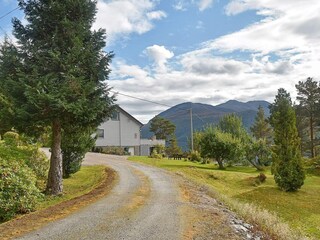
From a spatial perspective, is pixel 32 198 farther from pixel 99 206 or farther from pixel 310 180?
pixel 310 180

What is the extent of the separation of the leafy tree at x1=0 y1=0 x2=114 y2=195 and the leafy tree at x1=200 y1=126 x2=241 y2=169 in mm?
22098

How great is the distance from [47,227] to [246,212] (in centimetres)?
803

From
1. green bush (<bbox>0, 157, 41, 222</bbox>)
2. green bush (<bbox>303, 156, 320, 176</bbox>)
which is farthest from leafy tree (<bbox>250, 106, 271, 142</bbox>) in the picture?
green bush (<bbox>0, 157, 41, 222</bbox>)

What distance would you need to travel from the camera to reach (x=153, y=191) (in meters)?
18.7

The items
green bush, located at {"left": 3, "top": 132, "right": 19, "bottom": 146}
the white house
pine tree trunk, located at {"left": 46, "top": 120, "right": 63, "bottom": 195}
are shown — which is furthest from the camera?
the white house

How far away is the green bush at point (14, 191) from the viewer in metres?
13.3

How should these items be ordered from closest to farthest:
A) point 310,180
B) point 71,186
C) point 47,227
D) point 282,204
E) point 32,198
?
point 47,227 → point 32,198 → point 71,186 → point 282,204 → point 310,180

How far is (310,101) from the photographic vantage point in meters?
60.7

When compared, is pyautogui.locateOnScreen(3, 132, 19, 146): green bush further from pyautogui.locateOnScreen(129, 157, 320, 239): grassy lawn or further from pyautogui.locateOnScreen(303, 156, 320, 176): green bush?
pyautogui.locateOnScreen(303, 156, 320, 176): green bush

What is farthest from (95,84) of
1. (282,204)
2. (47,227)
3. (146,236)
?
(282,204)

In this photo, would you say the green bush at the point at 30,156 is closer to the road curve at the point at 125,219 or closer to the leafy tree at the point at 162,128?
the road curve at the point at 125,219

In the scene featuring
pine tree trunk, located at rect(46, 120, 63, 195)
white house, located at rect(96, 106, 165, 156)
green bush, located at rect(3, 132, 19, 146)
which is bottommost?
pine tree trunk, located at rect(46, 120, 63, 195)

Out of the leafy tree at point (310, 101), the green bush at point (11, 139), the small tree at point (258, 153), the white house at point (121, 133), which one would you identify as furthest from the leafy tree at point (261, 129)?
the green bush at point (11, 139)

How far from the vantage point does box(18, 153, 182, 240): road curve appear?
1027 centimetres
